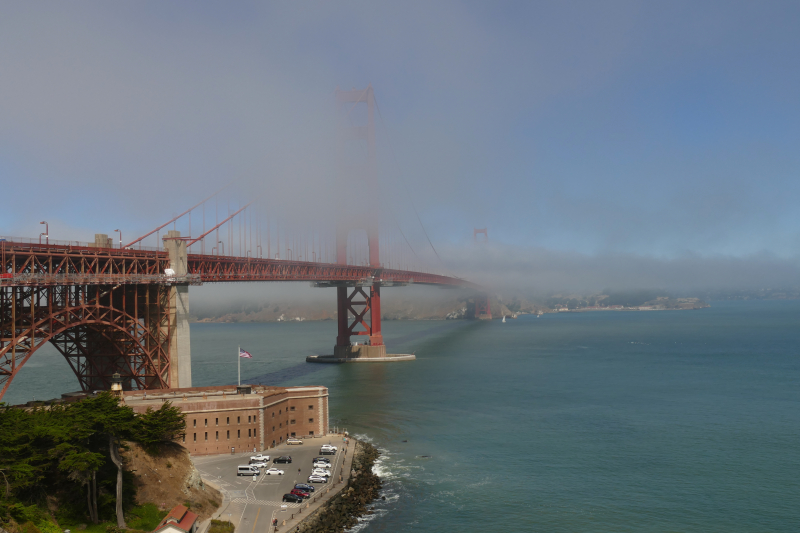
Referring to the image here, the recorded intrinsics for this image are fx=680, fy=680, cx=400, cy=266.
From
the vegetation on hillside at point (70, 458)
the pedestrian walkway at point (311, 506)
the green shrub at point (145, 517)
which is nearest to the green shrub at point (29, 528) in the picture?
the vegetation on hillside at point (70, 458)

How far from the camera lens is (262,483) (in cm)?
3008

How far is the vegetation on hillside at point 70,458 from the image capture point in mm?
22219

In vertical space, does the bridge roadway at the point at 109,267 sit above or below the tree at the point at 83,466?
above

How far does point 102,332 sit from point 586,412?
32.4 m

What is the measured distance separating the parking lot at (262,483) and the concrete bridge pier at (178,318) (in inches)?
320

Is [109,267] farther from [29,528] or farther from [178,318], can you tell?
[29,528]

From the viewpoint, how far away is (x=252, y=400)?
114 feet

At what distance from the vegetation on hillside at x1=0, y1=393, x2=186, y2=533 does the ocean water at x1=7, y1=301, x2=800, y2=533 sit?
9.38 meters

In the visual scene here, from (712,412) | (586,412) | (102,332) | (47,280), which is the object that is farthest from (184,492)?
(712,412)

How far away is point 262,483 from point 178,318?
14.6m

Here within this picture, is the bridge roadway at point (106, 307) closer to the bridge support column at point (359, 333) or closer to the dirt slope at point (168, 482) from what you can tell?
the dirt slope at point (168, 482)

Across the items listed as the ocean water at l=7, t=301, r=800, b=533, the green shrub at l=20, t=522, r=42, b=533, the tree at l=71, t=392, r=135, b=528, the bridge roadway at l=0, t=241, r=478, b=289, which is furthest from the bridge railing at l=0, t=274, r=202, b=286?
the ocean water at l=7, t=301, r=800, b=533

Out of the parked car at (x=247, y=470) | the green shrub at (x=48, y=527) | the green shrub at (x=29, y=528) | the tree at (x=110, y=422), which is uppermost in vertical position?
the tree at (x=110, y=422)

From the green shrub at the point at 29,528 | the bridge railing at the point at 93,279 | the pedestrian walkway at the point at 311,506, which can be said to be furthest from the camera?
the bridge railing at the point at 93,279
